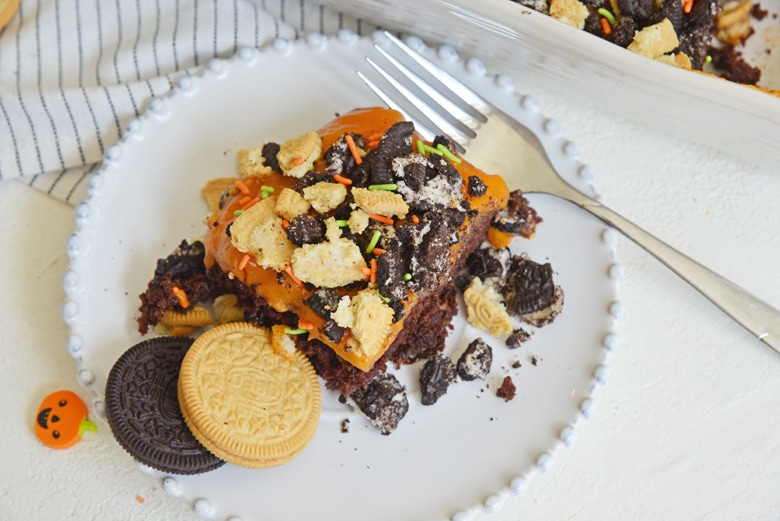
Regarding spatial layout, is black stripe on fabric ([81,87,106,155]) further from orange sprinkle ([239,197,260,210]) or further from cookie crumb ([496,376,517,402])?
cookie crumb ([496,376,517,402])

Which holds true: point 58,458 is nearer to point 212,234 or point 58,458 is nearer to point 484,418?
point 212,234

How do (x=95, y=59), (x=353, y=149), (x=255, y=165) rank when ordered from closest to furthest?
(x=353, y=149), (x=255, y=165), (x=95, y=59)

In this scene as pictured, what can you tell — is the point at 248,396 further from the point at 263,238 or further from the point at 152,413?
the point at 263,238

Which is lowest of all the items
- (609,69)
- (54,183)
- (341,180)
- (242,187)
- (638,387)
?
(638,387)

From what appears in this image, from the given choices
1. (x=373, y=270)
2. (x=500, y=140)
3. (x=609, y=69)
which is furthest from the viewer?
(x=500, y=140)

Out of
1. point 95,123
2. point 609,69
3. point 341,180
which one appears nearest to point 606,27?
point 609,69

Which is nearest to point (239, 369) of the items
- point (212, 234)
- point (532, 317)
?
point (212, 234)

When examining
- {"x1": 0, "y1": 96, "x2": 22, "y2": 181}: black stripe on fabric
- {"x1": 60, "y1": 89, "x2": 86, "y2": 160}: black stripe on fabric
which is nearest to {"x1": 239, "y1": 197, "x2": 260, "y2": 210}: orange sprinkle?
{"x1": 60, "y1": 89, "x2": 86, "y2": 160}: black stripe on fabric
